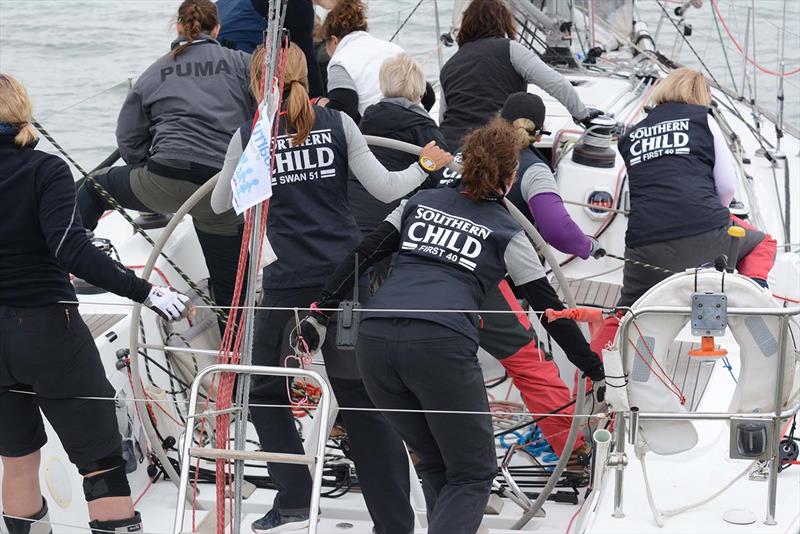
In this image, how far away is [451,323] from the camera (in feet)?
9.24

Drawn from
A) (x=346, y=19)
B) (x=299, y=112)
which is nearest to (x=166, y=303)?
(x=299, y=112)

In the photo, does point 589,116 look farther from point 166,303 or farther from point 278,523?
point 166,303

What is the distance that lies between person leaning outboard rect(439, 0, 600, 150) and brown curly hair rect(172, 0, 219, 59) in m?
1.00

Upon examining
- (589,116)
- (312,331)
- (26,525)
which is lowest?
(26,525)

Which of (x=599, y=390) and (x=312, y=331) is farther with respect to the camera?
(x=599, y=390)

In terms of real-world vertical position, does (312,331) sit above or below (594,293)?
above

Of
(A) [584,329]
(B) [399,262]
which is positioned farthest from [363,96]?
(B) [399,262]

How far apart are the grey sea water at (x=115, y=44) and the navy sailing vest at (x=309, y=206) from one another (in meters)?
6.78

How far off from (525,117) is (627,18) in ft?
12.9

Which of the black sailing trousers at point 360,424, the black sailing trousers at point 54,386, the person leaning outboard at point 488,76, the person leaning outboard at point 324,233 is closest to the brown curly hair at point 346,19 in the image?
the person leaning outboard at point 488,76

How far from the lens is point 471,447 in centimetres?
290

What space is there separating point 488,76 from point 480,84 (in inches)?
1.7

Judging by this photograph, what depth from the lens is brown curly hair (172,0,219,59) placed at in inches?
159

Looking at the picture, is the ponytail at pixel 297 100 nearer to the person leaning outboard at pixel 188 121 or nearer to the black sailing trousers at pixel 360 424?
the black sailing trousers at pixel 360 424
